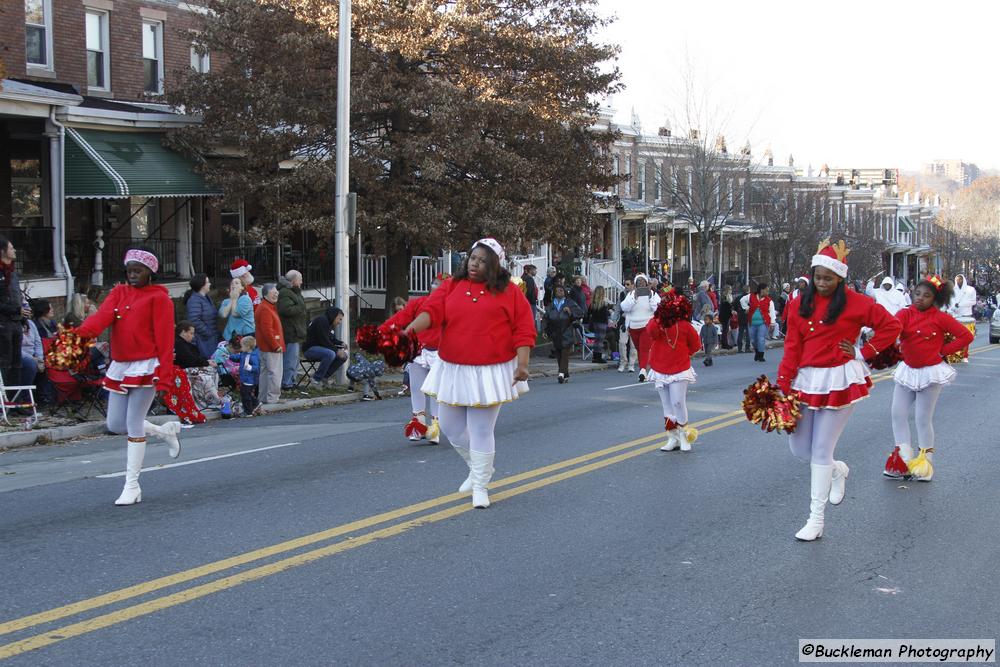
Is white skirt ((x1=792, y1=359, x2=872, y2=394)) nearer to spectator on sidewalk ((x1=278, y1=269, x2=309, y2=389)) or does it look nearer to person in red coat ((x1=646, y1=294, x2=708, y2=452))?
person in red coat ((x1=646, y1=294, x2=708, y2=452))

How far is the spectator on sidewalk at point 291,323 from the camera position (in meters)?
17.3

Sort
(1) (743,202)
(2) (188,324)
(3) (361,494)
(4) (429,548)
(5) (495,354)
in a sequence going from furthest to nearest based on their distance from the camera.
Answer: (1) (743,202)
(2) (188,324)
(3) (361,494)
(5) (495,354)
(4) (429,548)

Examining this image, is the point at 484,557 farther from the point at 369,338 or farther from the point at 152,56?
the point at 152,56

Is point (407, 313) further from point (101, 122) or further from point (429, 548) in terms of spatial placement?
point (101, 122)

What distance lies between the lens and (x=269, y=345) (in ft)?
52.5

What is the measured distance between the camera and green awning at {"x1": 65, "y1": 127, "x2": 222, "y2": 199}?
2097 cm

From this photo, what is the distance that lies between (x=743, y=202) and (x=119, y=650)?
132ft

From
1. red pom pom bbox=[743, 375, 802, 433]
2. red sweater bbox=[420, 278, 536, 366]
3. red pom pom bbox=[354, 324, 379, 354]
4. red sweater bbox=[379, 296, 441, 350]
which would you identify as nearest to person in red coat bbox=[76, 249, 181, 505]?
red pom pom bbox=[354, 324, 379, 354]

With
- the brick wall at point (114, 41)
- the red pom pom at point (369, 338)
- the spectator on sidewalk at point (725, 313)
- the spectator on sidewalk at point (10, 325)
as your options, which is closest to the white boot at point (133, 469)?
the red pom pom at point (369, 338)

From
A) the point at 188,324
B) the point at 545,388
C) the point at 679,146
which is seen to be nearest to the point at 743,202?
the point at 679,146

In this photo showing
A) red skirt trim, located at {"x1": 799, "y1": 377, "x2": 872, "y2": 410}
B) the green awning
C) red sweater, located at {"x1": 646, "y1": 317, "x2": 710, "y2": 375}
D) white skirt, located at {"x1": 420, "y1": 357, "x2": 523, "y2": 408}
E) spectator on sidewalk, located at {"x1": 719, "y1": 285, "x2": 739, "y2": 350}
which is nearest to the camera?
red skirt trim, located at {"x1": 799, "y1": 377, "x2": 872, "y2": 410}

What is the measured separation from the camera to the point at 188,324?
1477cm

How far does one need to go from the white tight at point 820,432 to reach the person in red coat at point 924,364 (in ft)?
8.20

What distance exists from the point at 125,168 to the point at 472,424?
50.1 feet
